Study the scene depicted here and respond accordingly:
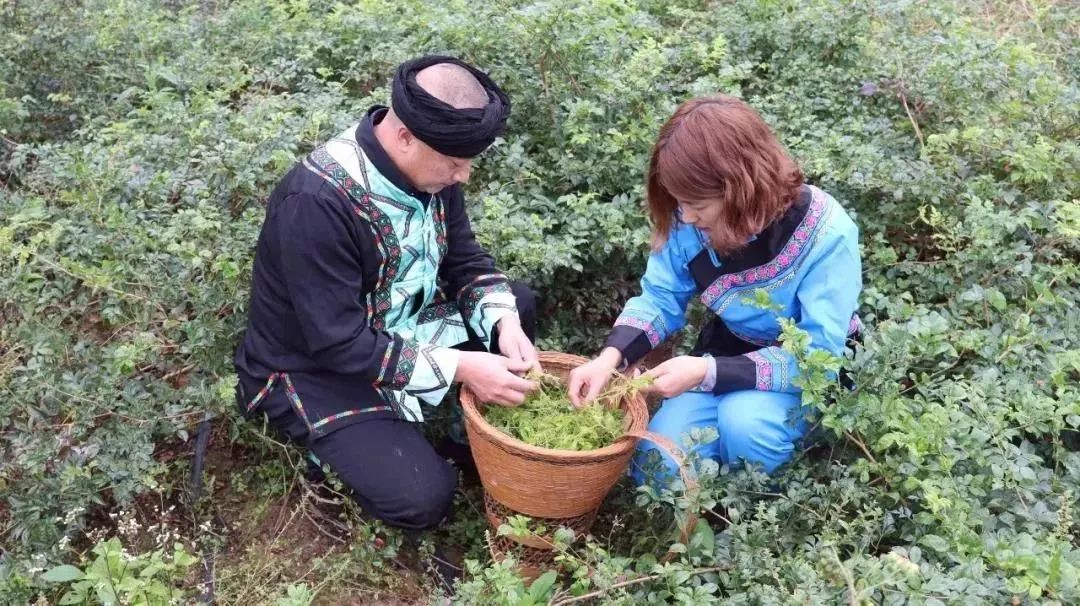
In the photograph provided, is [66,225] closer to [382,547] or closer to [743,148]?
[382,547]

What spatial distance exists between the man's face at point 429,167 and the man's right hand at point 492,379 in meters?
0.52

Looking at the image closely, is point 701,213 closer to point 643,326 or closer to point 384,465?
point 643,326

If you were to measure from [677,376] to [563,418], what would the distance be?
362mm

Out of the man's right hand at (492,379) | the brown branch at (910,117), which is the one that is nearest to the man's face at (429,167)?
the man's right hand at (492,379)

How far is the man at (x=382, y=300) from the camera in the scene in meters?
2.44

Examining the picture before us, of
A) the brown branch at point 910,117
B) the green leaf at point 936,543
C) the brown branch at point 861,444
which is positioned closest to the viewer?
the green leaf at point 936,543

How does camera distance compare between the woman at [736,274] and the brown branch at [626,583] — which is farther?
the woman at [736,274]

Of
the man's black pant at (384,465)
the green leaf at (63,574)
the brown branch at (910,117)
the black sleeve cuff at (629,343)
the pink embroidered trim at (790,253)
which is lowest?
the man's black pant at (384,465)

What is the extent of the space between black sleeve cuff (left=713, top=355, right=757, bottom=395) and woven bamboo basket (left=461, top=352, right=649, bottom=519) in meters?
0.27

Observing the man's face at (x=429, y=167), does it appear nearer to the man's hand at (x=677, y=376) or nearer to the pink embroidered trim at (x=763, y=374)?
the man's hand at (x=677, y=376)

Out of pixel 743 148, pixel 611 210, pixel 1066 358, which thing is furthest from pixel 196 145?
pixel 1066 358

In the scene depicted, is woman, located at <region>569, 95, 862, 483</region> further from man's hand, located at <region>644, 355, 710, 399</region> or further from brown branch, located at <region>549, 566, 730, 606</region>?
brown branch, located at <region>549, 566, 730, 606</region>

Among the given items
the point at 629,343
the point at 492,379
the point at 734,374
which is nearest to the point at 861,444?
the point at 734,374

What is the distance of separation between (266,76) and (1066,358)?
3660mm
